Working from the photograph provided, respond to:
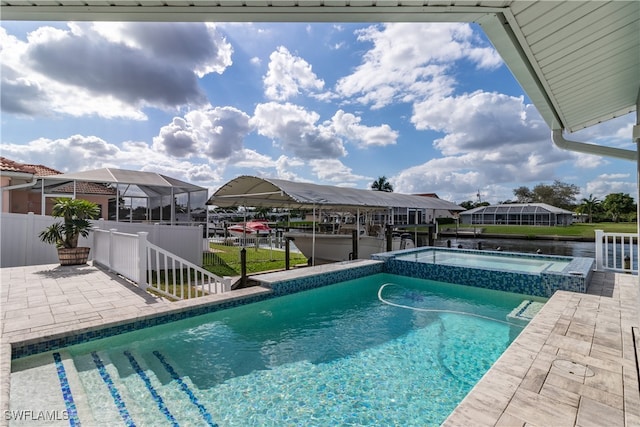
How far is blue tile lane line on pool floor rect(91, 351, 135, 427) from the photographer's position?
2734mm

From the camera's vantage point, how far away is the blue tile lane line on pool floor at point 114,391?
8.97 ft

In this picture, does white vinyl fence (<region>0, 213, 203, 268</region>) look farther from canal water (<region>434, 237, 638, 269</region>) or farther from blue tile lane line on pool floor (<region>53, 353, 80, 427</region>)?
canal water (<region>434, 237, 638, 269</region>)

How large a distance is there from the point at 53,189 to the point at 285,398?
13.7 meters

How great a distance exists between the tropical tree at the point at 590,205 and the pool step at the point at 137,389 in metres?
67.3

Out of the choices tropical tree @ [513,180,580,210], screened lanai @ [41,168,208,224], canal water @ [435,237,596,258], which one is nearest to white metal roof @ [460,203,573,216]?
canal water @ [435,237,596,258]

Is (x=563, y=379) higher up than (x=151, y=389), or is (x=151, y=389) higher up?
(x=563, y=379)

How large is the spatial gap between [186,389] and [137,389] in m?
0.49

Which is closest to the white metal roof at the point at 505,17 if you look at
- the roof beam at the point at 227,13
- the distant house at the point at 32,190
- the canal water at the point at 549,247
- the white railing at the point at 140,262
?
the roof beam at the point at 227,13

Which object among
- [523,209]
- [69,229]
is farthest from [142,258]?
[523,209]

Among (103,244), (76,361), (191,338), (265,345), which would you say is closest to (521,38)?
(265,345)

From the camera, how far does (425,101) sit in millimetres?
12562

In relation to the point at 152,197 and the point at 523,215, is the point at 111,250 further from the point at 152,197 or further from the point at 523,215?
the point at 523,215

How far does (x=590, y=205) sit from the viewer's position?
169 ft

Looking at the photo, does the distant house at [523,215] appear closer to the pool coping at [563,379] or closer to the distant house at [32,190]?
the pool coping at [563,379]
